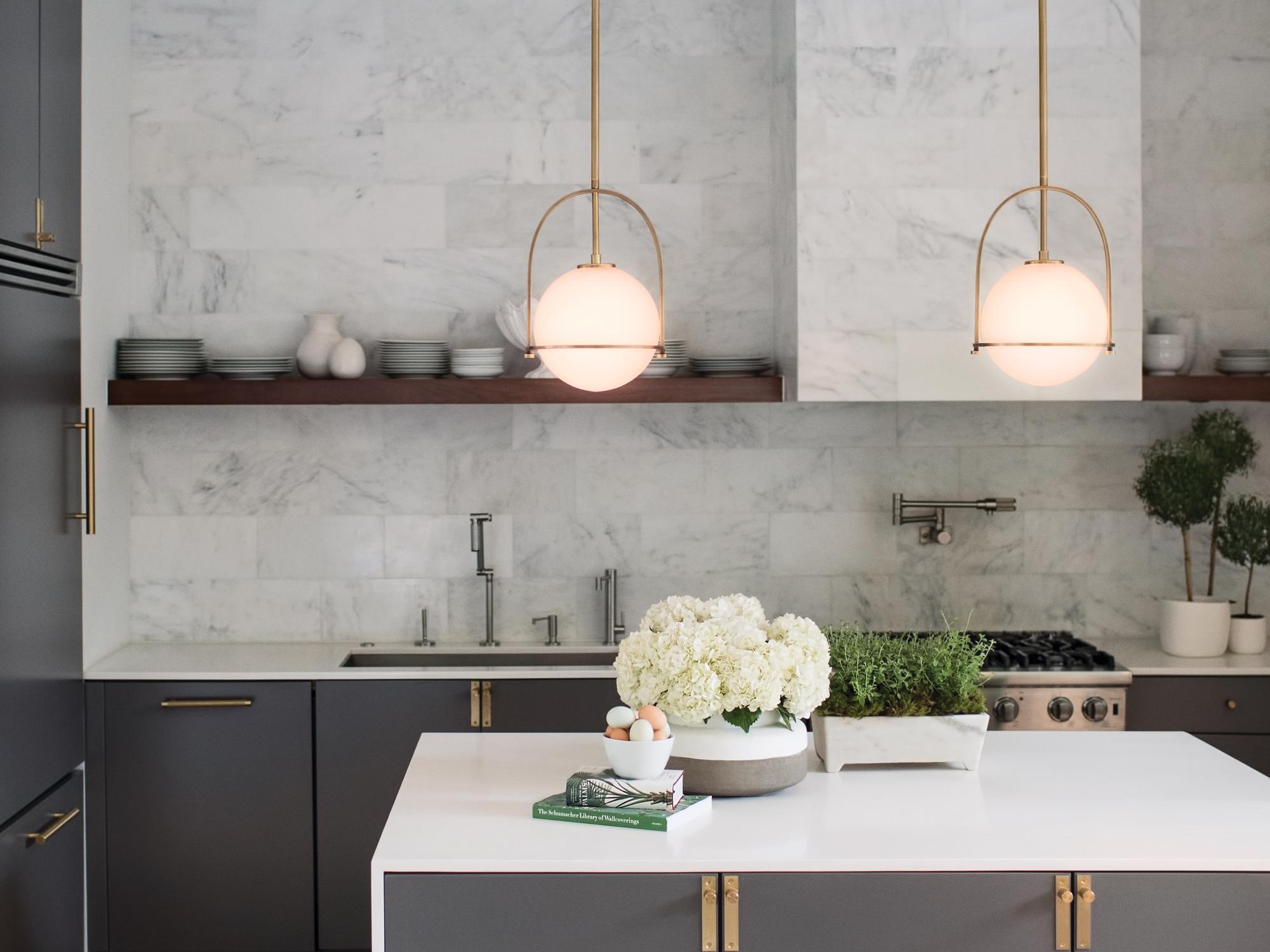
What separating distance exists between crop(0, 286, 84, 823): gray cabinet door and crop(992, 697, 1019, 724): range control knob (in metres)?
2.64

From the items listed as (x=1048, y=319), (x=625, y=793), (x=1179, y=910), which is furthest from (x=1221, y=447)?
(x=625, y=793)

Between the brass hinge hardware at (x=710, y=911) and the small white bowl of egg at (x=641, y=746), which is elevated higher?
the small white bowl of egg at (x=641, y=746)

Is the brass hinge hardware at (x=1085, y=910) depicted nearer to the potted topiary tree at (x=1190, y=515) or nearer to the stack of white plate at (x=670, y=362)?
the potted topiary tree at (x=1190, y=515)

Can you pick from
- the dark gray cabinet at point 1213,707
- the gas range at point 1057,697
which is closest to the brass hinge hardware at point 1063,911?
the gas range at point 1057,697

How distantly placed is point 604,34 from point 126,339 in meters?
1.88

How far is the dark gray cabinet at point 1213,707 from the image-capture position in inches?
153

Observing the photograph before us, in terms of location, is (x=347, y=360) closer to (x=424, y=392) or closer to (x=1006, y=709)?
(x=424, y=392)

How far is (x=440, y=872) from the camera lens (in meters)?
2.17

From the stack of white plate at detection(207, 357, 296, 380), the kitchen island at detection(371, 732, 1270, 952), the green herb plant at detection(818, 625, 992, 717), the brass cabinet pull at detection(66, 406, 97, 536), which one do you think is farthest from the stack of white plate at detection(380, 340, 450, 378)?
the kitchen island at detection(371, 732, 1270, 952)

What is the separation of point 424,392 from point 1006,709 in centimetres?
202

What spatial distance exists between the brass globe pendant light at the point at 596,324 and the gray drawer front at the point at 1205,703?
2.25m

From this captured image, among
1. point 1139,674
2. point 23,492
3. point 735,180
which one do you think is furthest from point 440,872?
point 735,180

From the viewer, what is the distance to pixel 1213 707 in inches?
153

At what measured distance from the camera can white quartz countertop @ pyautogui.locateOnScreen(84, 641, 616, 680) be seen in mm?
3844
